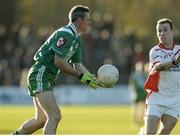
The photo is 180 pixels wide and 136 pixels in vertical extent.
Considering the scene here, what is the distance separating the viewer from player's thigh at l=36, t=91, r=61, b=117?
46.9ft

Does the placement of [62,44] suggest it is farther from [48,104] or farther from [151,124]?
[151,124]

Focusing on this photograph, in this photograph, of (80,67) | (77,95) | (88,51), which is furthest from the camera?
(77,95)

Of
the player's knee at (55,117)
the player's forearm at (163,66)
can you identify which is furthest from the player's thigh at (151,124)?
the player's knee at (55,117)

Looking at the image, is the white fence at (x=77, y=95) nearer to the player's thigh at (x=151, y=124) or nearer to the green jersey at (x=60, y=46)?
the green jersey at (x=60, y=46)

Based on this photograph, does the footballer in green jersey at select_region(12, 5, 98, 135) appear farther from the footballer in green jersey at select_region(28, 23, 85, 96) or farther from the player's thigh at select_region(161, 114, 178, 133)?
the player's thigh at select_region(161, 114, 178, 133)

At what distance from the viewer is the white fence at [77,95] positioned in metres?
34.5

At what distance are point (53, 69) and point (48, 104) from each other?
1.98 feet

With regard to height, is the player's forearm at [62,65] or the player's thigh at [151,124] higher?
the player's forearm at [62,65]

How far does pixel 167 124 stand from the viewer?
556 inches

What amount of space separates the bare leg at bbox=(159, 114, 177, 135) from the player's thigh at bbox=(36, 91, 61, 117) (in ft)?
5.37

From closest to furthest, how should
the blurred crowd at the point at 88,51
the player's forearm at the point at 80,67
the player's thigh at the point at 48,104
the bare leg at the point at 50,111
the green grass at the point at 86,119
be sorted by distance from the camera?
1. the bare leg at the point at 50,111
2. the player's thigh at the point at 48,104
3. the player's forearm at the point at 80,67
4. the green grass at the point at 86,119
5. the blurred crowd at the point at 88,51

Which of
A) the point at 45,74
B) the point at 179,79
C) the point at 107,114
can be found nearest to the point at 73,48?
the point at 45,74

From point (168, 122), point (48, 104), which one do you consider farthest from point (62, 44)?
point (168, 122)

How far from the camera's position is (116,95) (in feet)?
115
